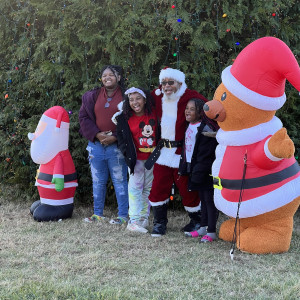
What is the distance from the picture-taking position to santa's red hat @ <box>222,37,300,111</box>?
11.9 ft

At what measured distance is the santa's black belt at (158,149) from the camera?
4.52 metres

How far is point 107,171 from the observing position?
17.1 feet

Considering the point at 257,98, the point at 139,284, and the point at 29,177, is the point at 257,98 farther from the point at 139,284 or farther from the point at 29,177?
the point at 29,177

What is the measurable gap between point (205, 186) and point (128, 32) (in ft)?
7.11

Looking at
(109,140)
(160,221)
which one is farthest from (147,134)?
(160,221)

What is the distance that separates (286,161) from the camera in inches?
151

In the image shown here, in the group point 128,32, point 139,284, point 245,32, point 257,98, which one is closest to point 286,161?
point 257,98

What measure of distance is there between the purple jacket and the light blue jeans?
25.0 inches

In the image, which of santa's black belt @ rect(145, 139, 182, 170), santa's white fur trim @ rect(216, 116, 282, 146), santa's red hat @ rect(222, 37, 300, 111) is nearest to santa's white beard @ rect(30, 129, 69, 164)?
santa's black belt @ rect(145, 139, 182, 170)

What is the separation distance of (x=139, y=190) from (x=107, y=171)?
1.76 ft

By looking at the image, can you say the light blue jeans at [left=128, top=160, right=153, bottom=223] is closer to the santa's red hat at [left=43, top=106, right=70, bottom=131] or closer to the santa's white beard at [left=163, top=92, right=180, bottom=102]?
the santa's white beard at [left=163, top=92, right=180, bottom=102]

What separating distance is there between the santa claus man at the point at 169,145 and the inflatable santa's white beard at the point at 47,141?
120 cm

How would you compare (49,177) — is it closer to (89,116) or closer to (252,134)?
(89,116)

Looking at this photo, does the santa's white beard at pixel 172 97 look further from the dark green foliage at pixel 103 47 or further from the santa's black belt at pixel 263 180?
the santa's black belt at pixel 263 180
